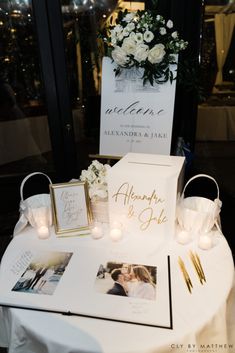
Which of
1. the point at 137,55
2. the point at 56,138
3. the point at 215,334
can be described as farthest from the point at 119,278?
the point at 56,138

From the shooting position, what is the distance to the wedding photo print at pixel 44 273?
0.86m

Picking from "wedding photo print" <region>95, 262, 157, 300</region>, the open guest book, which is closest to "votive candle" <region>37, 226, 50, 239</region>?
the open guest book

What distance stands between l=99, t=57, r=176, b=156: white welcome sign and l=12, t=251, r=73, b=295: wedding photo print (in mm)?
665

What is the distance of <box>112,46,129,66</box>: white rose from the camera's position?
1233 mm

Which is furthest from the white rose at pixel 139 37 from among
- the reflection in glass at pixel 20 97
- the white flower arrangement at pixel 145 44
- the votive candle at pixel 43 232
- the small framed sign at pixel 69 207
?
the reflection in glass at pixel 20 97

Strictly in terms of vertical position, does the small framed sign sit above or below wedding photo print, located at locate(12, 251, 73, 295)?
above

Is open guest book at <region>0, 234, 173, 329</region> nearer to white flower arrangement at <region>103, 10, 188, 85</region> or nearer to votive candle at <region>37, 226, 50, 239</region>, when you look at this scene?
votive candle at <region>37, 226, 50, 239</region>

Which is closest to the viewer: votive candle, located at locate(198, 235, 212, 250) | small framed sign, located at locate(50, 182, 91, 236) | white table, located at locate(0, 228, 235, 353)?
white table, located at locate(0, 228, 235, 353)

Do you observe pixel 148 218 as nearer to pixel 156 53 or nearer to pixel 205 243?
pixel 205 243

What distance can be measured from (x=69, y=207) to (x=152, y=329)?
58 cm

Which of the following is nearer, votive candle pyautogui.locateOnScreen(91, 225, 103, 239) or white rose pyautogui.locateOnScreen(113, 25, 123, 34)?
votive candle pyautogui.locateOnScreen(91, 225, 103, 239)

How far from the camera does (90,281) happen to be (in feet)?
2.87

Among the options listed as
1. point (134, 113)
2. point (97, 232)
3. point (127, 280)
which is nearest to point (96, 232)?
point (97, 232)

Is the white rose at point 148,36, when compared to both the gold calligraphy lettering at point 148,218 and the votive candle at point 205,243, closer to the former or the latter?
the gold calligraphy lettering at point 148,218
